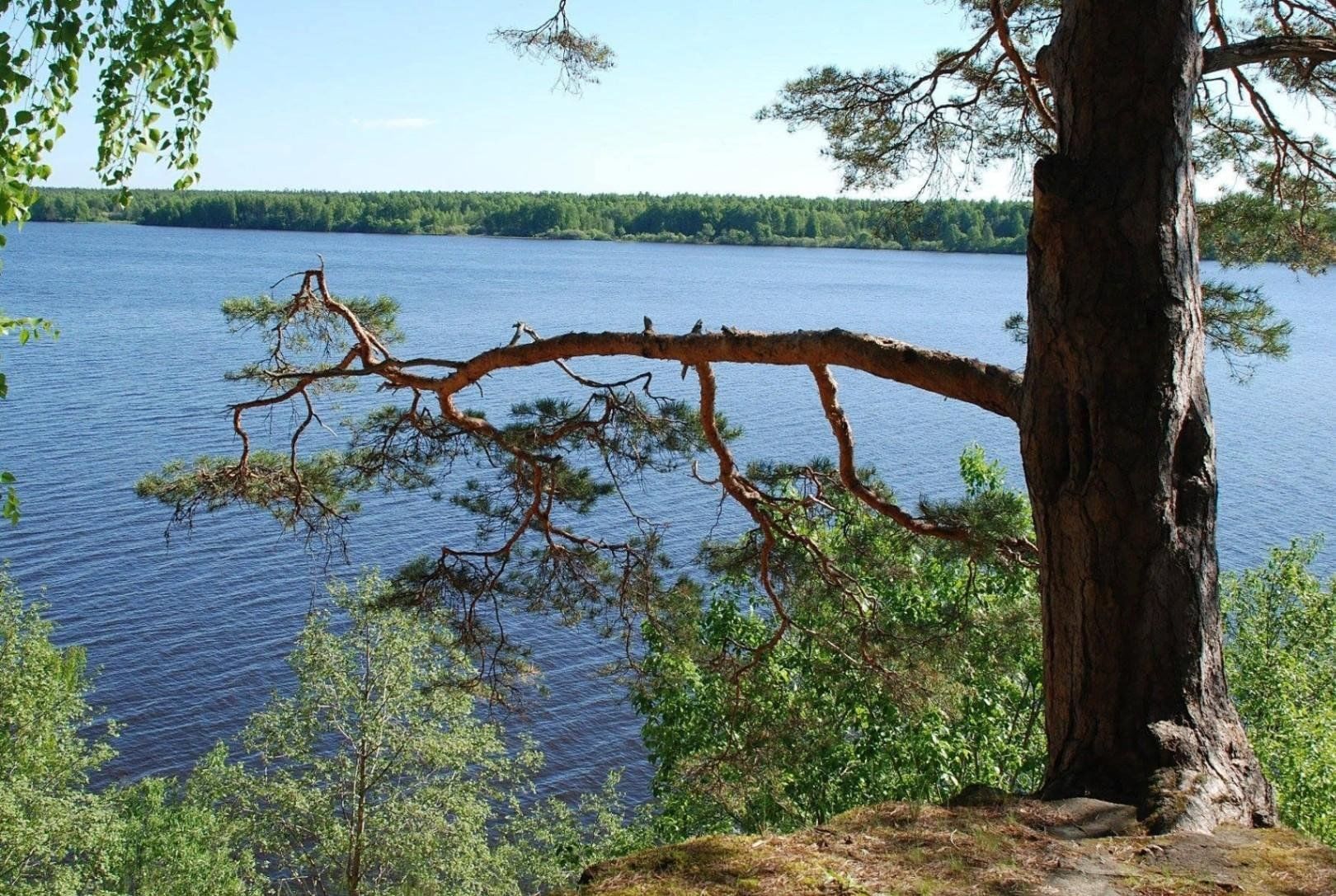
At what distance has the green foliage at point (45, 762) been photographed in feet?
37.5

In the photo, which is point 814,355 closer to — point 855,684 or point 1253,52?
point 1253,52

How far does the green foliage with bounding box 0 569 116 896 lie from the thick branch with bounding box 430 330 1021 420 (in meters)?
9.53

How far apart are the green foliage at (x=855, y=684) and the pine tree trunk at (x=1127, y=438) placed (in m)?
1.24

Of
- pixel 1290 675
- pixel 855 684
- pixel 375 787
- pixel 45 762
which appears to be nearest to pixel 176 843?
pixel 45 762

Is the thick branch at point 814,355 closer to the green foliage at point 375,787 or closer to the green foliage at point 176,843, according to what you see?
the green foliage at point 375,787

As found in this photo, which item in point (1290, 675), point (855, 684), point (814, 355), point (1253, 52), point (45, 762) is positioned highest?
point (1253, 52)

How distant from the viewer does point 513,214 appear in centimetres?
8100

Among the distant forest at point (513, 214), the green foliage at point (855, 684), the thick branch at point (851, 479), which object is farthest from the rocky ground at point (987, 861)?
the distant forest at point (513, 214)

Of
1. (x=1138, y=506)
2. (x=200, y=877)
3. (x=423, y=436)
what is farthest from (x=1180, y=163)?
(x=200, y=877)

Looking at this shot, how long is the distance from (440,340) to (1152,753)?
21.7 metres

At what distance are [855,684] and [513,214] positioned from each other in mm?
78216

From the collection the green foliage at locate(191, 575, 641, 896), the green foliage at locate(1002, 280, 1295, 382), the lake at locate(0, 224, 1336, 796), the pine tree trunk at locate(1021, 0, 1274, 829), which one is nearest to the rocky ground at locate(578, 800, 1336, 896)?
the pine tree trunk at locate(1021, 0, 1274, 829)

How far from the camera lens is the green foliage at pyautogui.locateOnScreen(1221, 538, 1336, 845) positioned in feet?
31.8

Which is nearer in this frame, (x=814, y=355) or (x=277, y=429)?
(x=814, y=355)
